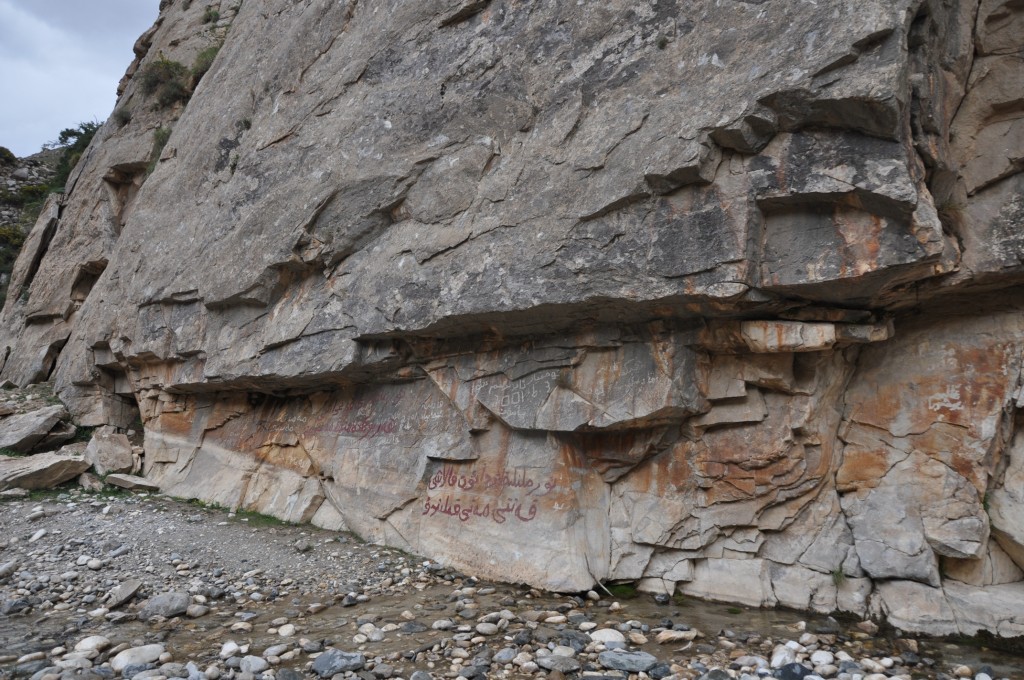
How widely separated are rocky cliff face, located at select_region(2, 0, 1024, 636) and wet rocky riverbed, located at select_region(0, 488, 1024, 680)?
0.53 m

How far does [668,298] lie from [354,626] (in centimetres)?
484

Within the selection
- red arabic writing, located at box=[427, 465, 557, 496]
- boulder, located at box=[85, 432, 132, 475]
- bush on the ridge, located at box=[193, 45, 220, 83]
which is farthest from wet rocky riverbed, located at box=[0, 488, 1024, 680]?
bush on the ridge, located at box=[193, 45, 220, 83]

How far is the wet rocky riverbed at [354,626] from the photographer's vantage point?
580cm

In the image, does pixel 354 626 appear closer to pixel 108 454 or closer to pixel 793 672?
pixel 793 672

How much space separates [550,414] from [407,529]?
9.72 ft

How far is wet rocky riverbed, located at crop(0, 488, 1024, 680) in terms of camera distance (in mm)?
5805

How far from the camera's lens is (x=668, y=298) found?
23.2ft

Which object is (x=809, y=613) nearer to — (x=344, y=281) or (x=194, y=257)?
(x=344, y=281)

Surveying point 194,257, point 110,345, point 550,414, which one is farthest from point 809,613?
point 110,345

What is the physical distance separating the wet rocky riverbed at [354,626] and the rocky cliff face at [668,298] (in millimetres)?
525

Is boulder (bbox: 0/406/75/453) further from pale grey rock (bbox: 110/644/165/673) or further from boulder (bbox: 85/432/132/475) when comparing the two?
pale grey rock (bbox: 110/644/165/673)

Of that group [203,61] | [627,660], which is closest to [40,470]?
[627,660]

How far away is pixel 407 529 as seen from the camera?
9430 millimetres

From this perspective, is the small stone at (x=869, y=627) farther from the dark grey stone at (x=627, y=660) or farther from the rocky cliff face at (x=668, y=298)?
the dark grey stone at (x=627, y=660)
